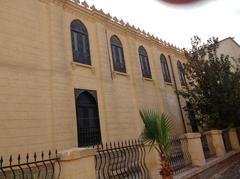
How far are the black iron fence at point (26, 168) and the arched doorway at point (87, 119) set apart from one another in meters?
2.76

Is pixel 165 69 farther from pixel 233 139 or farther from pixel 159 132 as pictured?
pixel 159 132

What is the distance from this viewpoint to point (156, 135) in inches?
234

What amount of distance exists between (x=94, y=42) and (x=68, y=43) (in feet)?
6.63

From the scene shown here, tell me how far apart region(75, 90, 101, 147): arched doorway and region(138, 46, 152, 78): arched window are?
592 cm

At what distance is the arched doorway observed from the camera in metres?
10.9

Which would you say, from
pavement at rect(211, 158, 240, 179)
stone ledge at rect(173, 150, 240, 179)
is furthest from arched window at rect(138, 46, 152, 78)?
pavement at rect(211, 158, 240, 179)

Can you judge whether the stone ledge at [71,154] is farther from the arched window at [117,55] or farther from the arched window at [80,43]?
the arched window at [117,55]

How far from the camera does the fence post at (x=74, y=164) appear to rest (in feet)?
13.3

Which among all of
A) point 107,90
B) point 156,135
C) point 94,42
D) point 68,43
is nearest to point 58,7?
point 68,43

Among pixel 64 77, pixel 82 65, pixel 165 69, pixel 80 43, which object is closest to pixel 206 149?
pixel 82 65

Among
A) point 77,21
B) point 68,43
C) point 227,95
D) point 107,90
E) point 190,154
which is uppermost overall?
point 77,21

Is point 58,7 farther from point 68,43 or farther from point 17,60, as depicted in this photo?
point 17,60

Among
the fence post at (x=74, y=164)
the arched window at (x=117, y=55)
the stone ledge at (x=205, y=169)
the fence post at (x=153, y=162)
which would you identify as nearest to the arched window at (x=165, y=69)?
the arched window at (x=117, y=55)

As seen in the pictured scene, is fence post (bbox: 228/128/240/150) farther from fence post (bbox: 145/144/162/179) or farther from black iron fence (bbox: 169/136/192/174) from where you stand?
fence post (bbox: 145/144/162/179)
